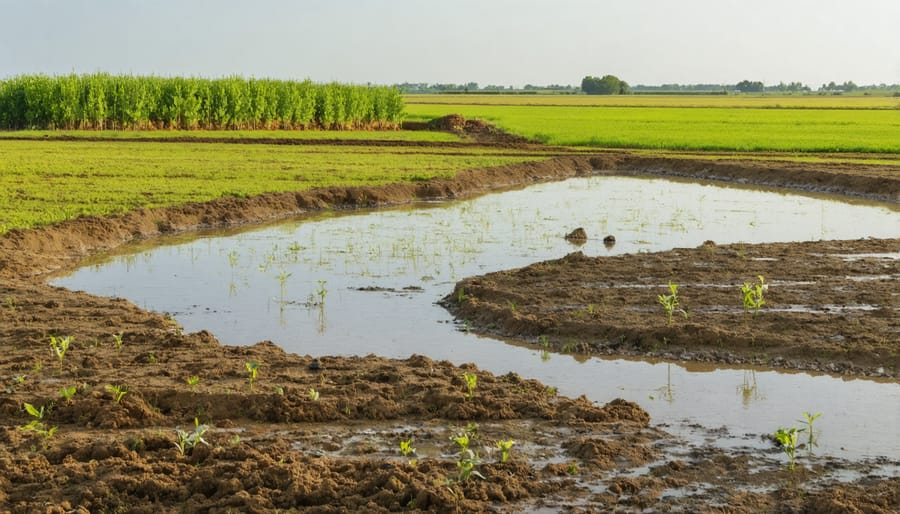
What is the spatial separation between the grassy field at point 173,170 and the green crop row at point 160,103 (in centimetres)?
955

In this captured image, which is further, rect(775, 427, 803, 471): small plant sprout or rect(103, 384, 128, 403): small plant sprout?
rect(103, 384, 128, 403): small plant sprout

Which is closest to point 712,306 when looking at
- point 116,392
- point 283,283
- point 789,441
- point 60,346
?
point 789,441

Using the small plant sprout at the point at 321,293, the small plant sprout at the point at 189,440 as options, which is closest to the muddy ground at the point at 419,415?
the small plant sprout at the point at 189,440

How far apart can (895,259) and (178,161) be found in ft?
73.7

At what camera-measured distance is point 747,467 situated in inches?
285

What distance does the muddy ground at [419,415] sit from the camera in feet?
21.3

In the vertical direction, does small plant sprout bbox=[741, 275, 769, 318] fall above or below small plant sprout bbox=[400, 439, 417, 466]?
above

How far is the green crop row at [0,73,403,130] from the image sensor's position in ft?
158

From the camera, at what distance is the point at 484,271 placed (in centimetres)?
1568

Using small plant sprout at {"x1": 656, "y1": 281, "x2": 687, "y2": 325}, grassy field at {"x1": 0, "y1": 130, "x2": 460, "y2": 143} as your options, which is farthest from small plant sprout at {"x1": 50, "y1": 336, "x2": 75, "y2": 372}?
grassy field at {"x1": 0, "y1": 130, "x2": 460, "y2": 143}

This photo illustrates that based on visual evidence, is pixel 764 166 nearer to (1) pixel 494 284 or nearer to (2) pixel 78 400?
(1) pixel 494 284

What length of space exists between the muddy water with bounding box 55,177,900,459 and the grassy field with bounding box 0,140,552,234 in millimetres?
2649

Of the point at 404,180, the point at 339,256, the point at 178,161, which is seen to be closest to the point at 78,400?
the point at 339,256

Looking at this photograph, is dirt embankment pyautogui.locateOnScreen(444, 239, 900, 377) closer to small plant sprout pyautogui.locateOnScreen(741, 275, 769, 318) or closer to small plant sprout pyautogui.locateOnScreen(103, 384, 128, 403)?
small plant sprout pyautogui.locateOnScreen(741, 275, 769, 318)
